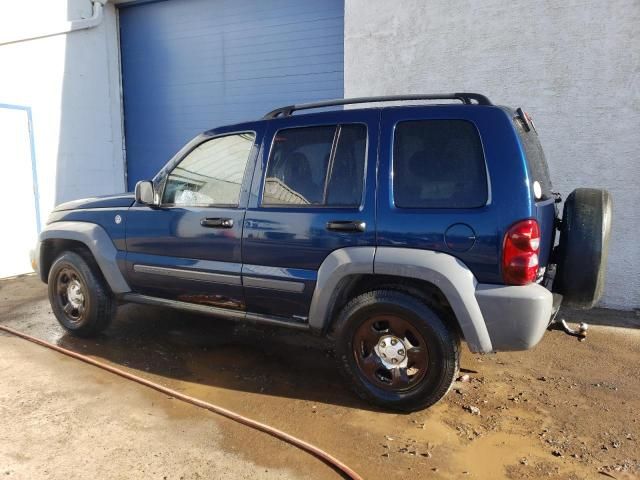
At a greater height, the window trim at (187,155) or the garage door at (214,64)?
the garage door at (214,64)

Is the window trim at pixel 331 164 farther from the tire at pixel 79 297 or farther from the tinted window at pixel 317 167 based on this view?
the tire at pixel 79 297

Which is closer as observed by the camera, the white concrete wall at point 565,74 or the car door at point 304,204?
the car door at point 304,204

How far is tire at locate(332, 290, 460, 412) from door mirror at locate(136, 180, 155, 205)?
1.84m

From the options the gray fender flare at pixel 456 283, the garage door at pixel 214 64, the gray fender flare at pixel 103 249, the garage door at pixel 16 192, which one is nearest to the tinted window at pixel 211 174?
the gray fender flare at pixel 103 249

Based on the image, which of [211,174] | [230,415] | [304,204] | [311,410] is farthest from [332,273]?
[211,174]

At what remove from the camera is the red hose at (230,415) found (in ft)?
8.65

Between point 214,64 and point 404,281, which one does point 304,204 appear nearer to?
point 404,281

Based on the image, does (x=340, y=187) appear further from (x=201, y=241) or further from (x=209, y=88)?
(x=209, y=88)

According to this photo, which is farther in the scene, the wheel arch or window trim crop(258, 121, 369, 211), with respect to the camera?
window trim crop(258, 121, 369, 211)

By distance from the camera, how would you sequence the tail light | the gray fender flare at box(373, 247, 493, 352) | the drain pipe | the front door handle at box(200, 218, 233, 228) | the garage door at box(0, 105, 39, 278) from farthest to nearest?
the drain pipe, the garage door at box(0, 105, 39, 278), the front door handle at box(200, 218, 233, 228), the gray fender flare at box(373, 247, 493, 352), the tail light

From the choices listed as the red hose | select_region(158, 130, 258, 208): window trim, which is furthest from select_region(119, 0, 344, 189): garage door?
the red hose

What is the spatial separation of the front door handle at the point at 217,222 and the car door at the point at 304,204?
0.16 metres

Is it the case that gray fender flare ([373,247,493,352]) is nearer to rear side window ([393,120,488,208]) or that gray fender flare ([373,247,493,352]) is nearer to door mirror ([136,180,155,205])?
rear side window ([393,120,488,208])

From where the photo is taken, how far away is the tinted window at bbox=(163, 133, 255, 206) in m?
3.74
